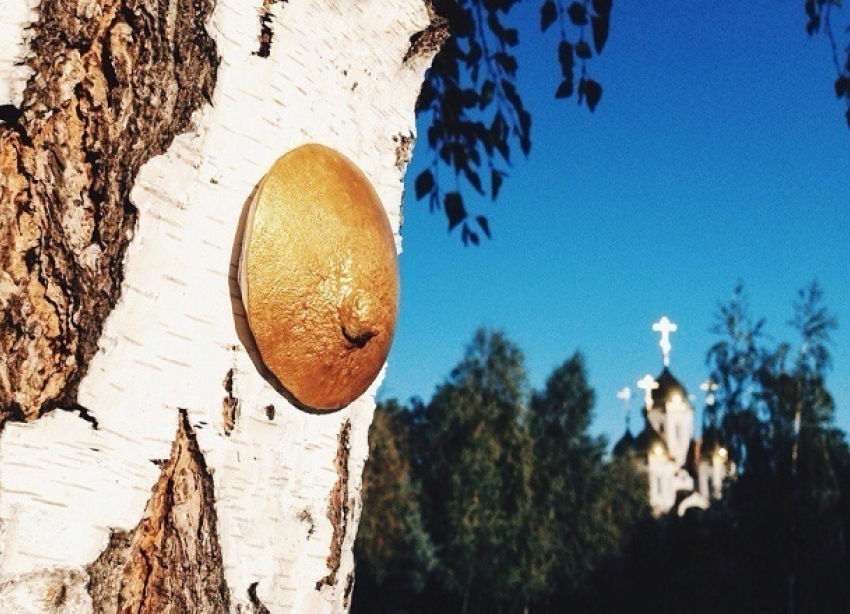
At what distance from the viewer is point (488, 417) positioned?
1811 centimetres

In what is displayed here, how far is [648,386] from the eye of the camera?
34.6 meters

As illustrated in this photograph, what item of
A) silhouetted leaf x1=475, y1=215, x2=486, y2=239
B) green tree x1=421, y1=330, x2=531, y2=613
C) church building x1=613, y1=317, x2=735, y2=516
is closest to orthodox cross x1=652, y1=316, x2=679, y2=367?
church building x1=613, y1=317, x2=735, y2=516

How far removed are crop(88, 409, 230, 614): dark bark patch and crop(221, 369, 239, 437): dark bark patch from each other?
44 millimetres

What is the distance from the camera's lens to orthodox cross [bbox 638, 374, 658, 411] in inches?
1347

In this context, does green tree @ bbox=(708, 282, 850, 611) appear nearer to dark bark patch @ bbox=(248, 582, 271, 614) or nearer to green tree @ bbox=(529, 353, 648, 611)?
green tree @ bbox=(529, 353, 648, 611)

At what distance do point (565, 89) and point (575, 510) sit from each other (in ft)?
59.7

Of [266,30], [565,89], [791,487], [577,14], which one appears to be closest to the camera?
[266,30]

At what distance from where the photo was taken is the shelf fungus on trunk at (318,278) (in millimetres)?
918

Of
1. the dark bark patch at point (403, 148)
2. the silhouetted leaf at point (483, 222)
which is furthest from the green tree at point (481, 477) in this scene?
the dark bark patch at point (403, 148)

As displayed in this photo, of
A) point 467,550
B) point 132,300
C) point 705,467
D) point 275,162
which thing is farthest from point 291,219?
point 705,467

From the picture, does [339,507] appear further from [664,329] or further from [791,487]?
[664,329]

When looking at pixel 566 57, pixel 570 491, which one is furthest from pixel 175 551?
pixel 570 491

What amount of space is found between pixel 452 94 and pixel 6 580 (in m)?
3.25

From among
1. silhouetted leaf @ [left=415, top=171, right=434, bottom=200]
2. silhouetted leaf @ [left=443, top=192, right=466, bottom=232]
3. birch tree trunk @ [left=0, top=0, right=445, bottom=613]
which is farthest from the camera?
silhouetted leaf @ [left=443, top=192, right=466, bottom=232]
